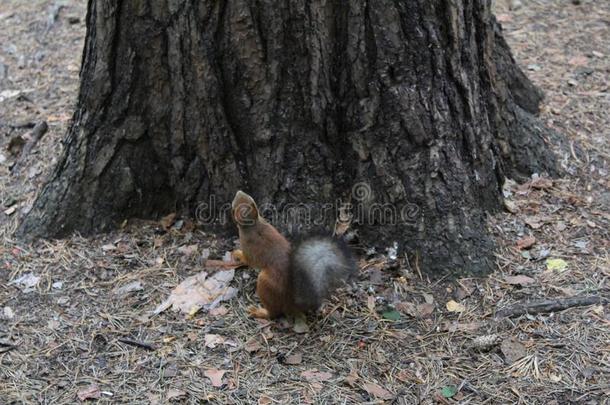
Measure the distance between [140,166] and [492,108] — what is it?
2.14 m

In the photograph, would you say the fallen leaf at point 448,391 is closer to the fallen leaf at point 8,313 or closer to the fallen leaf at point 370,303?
the fallen leaf at point 370,303

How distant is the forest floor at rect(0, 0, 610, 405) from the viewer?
314 cm

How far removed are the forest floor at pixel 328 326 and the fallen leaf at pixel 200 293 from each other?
4 cm

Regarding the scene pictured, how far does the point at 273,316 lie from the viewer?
351cm

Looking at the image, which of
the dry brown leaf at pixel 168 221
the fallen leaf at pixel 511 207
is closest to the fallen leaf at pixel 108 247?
the dry brown leaf at pixel 168 221

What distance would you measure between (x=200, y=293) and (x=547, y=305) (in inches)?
71.9

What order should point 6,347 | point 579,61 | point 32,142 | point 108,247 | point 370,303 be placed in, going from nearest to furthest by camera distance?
point 6,347 < point 370,303 < point 108,247 < point 32,142 < point 579,61

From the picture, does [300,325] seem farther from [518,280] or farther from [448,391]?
[518,280]

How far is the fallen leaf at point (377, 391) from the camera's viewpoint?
309cm

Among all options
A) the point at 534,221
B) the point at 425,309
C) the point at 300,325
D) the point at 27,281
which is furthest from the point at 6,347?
the point at 534,221

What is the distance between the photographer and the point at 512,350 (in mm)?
3285

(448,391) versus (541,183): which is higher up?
(541,183)

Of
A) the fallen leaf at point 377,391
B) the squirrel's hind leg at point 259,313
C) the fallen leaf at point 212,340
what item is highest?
the squirrel's hind leg at point 259,313

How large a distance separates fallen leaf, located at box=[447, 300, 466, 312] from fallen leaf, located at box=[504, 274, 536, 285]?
32cm
